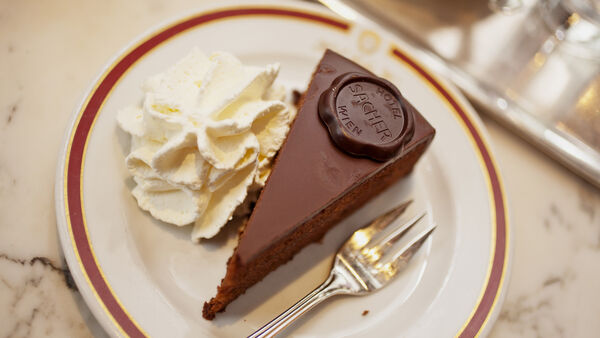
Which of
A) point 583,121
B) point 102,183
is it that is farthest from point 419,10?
point 102,183

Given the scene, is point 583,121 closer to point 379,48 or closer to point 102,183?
point 379,48

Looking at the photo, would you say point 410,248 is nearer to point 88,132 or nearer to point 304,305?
point 304,305

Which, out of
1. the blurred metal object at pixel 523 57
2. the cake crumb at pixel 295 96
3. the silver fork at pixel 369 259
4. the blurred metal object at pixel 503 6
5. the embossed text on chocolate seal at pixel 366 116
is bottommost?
the silver fork at pixel 369 259

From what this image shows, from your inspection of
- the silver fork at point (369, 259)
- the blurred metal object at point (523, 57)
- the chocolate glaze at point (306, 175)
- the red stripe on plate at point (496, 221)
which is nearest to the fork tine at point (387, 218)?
the silver fork at point (369, 259)

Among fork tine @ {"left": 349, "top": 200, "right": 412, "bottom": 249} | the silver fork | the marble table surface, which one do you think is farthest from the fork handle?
the marble table surface

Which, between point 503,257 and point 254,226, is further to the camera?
point 503,257

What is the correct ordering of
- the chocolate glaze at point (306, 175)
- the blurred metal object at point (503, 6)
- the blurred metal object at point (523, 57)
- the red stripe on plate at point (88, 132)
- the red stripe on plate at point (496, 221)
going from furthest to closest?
the blurred metal object at point (503, 6), the blurred metal object at point (523, 57), the red stripe on plate at point (496, 221), the chocolate glaze at point (306, 175), the red stripe on plate at point (88, 132)

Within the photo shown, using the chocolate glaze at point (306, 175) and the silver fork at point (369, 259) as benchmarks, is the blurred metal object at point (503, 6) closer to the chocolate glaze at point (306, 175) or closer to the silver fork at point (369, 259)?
the chocolate glaze at point (306, 175)
